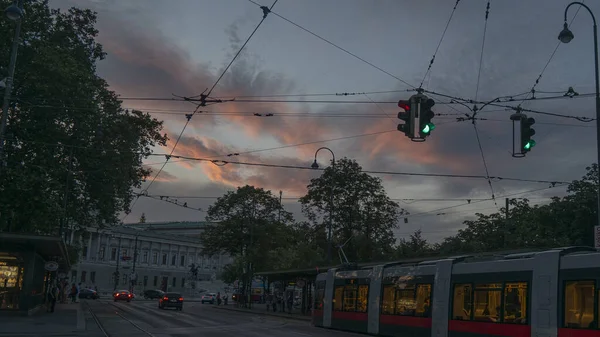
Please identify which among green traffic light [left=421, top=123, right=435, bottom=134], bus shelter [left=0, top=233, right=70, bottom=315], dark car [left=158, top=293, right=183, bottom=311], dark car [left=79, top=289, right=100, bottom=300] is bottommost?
dark car [left=79, top=289, right=100, bottom=300]

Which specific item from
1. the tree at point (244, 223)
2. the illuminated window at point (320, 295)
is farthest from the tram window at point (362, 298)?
the tree at point (244, 223)

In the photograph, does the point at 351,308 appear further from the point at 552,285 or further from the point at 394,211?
the point at 394,211

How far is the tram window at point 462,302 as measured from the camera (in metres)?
19.0

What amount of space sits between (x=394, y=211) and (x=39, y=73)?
35.6m

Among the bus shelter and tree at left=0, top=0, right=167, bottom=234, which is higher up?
tree at left=0, top=0, right=167, bottom=234

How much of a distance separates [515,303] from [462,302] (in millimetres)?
2640

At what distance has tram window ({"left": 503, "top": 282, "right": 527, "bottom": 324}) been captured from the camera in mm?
16547

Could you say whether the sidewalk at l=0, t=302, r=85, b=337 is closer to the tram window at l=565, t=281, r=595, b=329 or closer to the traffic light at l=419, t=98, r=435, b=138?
the traffic light at l=419, t=98, r=435, b=138

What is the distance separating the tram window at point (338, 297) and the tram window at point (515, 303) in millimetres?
12227

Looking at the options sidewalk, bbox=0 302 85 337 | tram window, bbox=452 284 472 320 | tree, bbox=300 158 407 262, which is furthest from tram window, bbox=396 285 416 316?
tree, bbox=300 158 407 262

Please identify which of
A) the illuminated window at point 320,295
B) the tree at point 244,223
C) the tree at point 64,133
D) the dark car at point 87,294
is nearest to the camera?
the tree at point 64,133

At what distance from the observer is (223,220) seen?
69.8m

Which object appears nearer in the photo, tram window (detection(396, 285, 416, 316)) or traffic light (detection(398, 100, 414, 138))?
traffic light (detection(398, 100, 414, 138))

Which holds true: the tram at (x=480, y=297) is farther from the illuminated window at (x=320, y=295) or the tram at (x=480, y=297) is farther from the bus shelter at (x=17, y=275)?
the bus shelter at (x=17, y=275)
